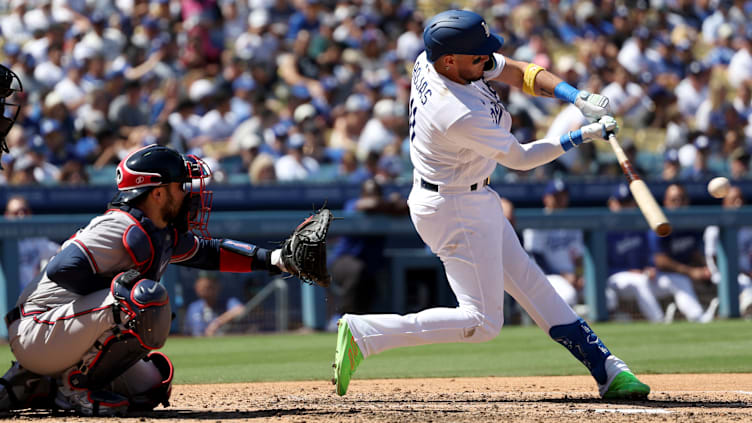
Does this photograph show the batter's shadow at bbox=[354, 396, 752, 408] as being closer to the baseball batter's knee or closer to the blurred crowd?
the baseball batter's knee

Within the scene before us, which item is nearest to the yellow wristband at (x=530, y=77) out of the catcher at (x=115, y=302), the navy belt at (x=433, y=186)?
the navy belt at (x=433, y=186)

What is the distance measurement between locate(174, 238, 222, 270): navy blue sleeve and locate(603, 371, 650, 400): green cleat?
6.07 ft

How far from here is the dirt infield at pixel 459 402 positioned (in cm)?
390

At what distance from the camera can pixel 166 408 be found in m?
4.36

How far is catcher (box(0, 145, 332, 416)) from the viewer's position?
374 centimetres

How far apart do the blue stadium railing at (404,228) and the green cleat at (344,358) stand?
4535 millimetres

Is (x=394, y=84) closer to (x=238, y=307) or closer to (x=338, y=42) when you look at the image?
(x=338, y=42)

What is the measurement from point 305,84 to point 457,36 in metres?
8.21

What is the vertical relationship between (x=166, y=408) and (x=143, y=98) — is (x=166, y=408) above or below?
below

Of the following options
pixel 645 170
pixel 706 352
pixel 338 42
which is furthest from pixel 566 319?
pixel 338 42

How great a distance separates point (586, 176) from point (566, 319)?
6.32 metres

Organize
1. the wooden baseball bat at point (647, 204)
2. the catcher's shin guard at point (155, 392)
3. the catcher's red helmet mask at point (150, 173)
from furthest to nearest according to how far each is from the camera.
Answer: the catcher's shin guard at point (155, 392), the catcher's red helmet mask at point (150, 173), the wooden baseball bat at point (647, 204)

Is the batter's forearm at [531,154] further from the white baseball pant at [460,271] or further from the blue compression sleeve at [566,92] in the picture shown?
the blue compression sleeve at [566,92]

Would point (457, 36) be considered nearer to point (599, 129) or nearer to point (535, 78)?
point (535, 78)
